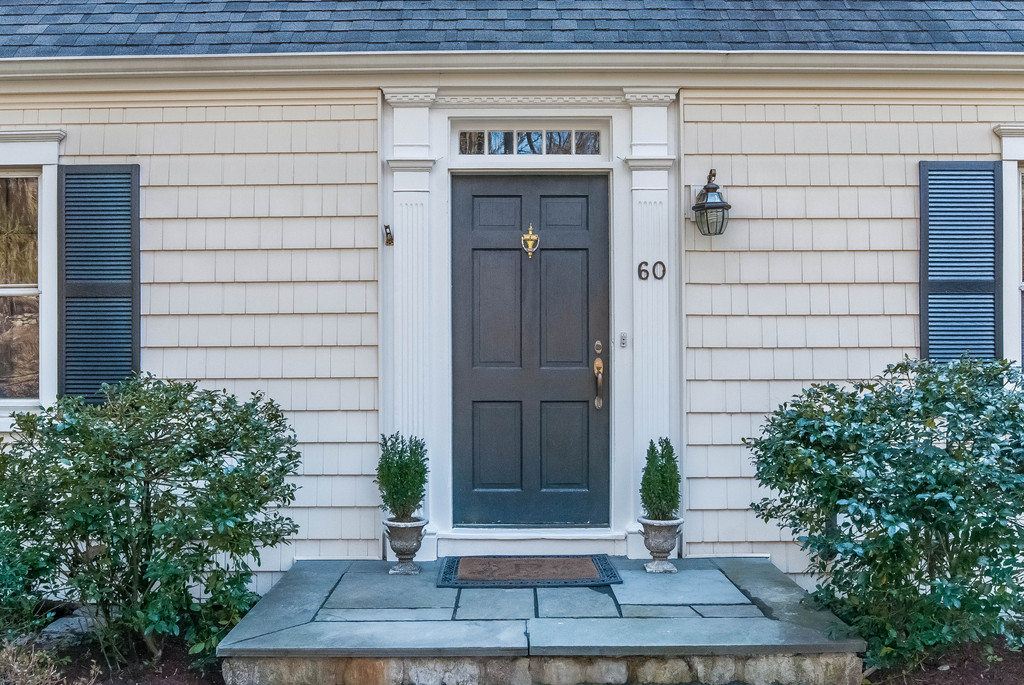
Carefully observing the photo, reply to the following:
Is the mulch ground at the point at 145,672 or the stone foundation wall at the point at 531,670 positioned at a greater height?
the stone foundation wall at the point at 531,670

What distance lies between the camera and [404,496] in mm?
3725

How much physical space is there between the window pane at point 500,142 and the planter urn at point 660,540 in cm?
205

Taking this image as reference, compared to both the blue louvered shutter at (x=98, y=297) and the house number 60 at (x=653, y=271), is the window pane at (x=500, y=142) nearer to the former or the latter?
the house number 60 at (x=653, y=271)

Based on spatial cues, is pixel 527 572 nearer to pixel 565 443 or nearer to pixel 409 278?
pixel 565 443

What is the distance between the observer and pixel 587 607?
10.8ft

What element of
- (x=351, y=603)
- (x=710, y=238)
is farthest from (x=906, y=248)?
(x=351, y=603)

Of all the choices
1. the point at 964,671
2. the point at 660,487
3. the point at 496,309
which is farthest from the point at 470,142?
the point at 964,671

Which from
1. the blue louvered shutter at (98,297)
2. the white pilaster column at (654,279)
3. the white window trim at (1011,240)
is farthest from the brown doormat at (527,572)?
the white window trim at (1011,240)

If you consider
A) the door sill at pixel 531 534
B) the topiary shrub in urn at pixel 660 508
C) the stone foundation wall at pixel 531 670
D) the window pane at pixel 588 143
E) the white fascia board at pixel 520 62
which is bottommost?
the stone foundation wall at pixel 531 670

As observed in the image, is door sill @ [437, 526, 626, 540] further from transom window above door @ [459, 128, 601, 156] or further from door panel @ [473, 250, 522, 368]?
transom window above door @ [459, 128, 601, 156]

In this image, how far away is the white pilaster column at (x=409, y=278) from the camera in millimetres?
4082

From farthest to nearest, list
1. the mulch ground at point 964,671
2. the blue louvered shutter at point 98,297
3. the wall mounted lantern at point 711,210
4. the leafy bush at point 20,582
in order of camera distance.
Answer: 1. the blue louvered shutter at point 98,297
2. the wall mounted lantern at point 711,210
3. the leafy bush at point 20,582
4. the mulch ground at point 964,671

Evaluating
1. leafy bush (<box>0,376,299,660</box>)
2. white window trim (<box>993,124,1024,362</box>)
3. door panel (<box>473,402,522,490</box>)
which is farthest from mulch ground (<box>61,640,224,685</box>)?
white window trim (<box>993,124,1024,362</box>)

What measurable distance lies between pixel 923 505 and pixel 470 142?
2774mm
